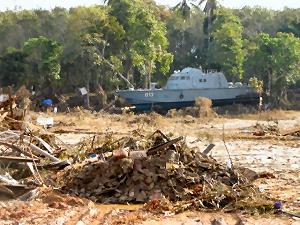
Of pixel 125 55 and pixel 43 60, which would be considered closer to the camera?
pixel 43 60

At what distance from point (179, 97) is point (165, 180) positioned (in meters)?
33.5

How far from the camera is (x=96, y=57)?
4097 cm

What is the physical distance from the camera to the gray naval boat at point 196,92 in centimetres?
4366

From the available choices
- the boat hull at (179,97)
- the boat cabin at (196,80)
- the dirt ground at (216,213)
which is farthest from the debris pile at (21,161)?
the boat cabin at (196,80)

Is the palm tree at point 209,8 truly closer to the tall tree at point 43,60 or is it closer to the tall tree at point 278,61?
the tall tree at point 278,61

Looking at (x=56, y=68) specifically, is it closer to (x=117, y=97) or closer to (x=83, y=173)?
(x=117, y=97)

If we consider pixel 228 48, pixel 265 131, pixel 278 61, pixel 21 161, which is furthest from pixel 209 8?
pixel 21 161

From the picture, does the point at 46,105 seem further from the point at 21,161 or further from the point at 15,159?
the point at 15,159

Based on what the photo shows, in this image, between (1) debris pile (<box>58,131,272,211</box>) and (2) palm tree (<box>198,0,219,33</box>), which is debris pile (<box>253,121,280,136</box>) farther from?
(2) palm tree (<box>198,0,219,33</box>)

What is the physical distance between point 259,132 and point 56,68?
21.5m

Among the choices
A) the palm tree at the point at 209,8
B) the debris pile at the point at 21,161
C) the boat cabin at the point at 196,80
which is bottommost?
the debris pile at the point at 21,161

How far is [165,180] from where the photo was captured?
1065 cm

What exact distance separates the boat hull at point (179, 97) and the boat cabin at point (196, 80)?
63 centimetres

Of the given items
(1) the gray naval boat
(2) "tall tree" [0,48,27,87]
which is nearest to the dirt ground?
(1) the gray naval boat
